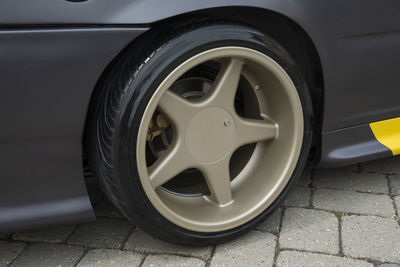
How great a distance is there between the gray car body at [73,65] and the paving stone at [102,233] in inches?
10.1

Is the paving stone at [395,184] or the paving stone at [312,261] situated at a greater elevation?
the paving stone at [312,261]

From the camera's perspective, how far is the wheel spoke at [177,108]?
61.3 inches

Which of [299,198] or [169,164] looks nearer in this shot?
[169,164]

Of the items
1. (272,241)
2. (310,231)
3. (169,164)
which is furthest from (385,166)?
(169,164)

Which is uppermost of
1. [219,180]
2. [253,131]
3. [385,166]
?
[253,131]

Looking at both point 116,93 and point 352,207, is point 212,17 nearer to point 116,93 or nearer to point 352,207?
point 116,93

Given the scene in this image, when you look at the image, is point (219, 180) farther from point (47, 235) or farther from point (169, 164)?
point (47, 235)

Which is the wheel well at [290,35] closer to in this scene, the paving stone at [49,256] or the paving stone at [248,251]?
Answer: the paving stone at [248,251]

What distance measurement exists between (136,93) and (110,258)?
2.12ft

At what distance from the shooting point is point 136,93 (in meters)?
1.45

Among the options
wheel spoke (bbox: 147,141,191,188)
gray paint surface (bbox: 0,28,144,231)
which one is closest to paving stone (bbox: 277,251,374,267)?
wheel spoke (bbox: 147,141,191,188)

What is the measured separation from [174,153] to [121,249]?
439mm

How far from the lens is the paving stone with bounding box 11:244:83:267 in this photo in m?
1.71

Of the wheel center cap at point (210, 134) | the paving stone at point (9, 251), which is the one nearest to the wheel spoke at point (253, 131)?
the wheel center cap at point (210, 134)
